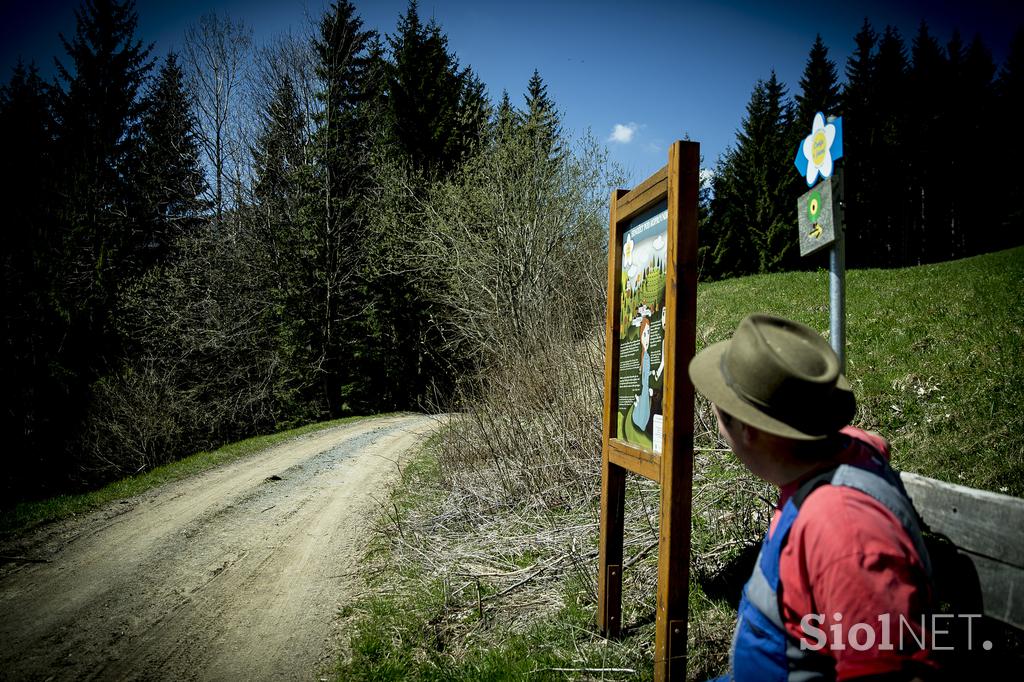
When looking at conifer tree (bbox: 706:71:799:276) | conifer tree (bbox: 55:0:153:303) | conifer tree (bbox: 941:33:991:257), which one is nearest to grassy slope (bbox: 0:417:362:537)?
conifer tree (bbox: 55:0:153:303)

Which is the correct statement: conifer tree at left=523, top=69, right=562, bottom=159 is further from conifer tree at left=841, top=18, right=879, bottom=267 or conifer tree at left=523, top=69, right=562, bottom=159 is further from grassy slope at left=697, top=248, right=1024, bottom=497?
conifer tree at left=841, top=18, right=879, bottom=267

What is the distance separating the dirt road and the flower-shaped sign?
441 cm

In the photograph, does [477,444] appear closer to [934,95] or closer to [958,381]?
[958,381]

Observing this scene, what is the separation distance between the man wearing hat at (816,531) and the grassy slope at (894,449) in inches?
60.5

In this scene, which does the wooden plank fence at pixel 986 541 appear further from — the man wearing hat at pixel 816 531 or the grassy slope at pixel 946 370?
the grassy slope at pixel 946 370

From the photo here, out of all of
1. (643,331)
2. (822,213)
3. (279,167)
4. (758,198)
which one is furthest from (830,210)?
(758,198)

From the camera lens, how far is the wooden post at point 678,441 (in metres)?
2.38

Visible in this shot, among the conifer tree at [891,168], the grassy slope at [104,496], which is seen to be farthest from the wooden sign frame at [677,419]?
the conifer tree at [891,168]

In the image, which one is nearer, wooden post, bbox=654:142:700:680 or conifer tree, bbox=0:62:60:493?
wooden post, bbox=654:142:700:680

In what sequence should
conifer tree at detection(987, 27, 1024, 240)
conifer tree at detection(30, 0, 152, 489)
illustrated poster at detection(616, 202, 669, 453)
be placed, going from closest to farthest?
illustrated poster at detection(616, 202, 669, 453), conifer tree at detection(30, 0, 152, 489), conifer tree at detection(987, 27, 1024, 240)

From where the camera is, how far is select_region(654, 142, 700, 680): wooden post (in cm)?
238

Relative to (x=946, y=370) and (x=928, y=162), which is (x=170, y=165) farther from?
(x=928, y=162)

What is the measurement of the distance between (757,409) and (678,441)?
931mm

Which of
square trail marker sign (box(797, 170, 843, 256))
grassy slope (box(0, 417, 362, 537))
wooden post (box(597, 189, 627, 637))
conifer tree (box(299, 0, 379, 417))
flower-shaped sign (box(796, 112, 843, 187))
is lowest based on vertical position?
grassy slope (box(0, 417, 362, 537))
